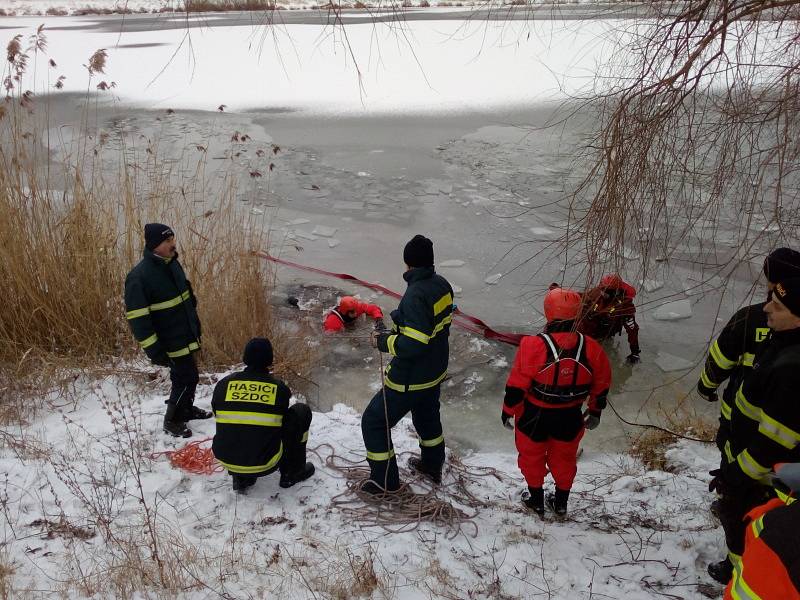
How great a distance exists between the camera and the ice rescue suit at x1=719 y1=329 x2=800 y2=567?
6.99 ft

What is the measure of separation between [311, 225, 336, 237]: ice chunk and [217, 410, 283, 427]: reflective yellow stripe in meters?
4.54

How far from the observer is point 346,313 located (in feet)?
17.9

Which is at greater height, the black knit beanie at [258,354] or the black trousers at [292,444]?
the black knit beanie at [258,354]

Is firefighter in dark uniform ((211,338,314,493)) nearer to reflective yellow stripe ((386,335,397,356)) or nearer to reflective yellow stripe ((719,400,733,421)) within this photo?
reflective yellow stripe ((386,335,397,356))

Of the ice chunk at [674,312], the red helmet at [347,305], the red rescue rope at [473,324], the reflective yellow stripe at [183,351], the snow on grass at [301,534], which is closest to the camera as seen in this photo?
the snow on grass at [301,534]

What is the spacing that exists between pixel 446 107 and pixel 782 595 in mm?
11761

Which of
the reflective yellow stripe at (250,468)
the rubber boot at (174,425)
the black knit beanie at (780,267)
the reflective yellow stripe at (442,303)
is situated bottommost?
the rubber boot at (174,425)

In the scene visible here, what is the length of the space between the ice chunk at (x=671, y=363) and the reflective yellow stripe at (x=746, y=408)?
2631 mm

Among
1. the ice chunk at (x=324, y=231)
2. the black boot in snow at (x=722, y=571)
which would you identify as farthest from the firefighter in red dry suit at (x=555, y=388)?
the ice chunk at (x=324, y=231)

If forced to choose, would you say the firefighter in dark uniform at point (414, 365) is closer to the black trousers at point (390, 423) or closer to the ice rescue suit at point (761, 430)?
the black trousers at point (390, 423)

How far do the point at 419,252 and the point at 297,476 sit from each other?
1.42 m

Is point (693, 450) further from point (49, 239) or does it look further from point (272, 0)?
point (49, 239)

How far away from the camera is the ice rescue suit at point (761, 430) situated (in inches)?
83.9

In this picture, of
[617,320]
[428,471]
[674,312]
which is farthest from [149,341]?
[674,312]
